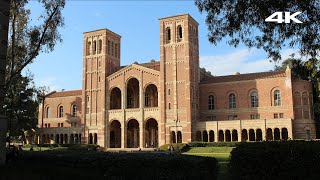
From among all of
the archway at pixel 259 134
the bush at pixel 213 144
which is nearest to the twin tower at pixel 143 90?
the bush at pixel 213 144

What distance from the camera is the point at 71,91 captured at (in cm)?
7356

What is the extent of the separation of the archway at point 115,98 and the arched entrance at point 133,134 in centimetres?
428

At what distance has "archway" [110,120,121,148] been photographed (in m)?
63.6

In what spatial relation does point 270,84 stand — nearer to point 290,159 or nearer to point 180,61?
point 180,61

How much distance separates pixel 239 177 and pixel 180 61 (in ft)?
148

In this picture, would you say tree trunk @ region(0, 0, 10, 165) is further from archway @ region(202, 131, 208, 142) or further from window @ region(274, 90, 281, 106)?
window @ region(274, 90, 281, 106)

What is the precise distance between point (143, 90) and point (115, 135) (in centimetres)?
1051

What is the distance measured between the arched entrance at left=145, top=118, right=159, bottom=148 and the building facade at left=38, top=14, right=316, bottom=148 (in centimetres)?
12

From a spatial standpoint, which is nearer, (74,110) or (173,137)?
(173,137)

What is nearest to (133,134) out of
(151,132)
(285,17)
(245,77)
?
(151,132)

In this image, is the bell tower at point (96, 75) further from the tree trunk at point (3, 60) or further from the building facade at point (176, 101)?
the tree trunk at point (3, 60)

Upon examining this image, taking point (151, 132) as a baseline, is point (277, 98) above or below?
above

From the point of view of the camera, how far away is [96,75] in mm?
64875

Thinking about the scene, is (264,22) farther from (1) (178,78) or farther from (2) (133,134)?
(2) (133,134)
